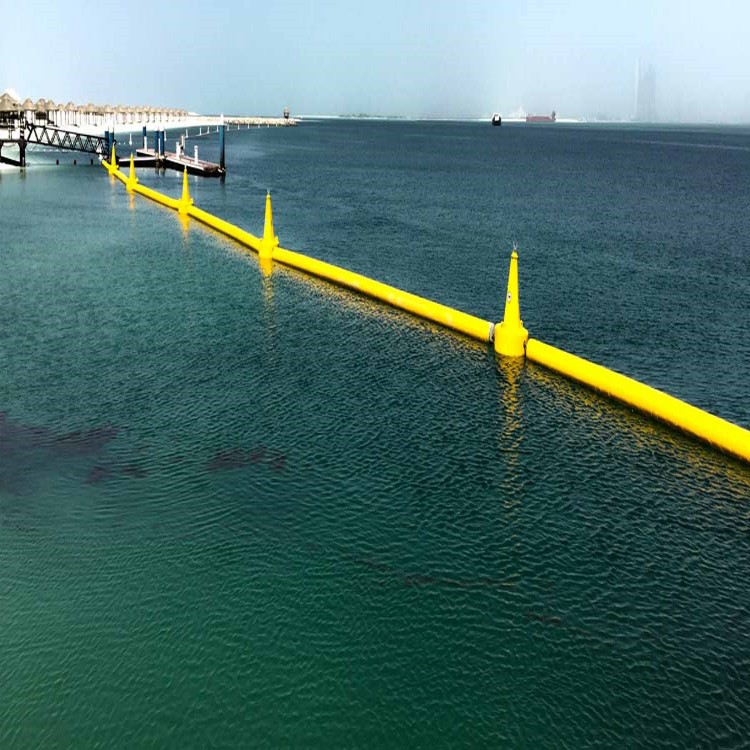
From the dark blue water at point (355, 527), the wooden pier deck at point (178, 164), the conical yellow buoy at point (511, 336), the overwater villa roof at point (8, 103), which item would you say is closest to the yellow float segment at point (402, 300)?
the dark blue water at point (355, 527)

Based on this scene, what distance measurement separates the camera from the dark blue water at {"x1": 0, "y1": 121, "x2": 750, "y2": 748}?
7.91 m

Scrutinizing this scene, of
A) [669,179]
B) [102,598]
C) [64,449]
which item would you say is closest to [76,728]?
[102,598]

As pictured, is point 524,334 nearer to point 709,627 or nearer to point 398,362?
point 398,362

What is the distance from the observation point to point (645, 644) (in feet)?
29.1

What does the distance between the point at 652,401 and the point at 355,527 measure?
23.1 ft

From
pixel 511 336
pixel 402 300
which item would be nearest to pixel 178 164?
pixel 402 300

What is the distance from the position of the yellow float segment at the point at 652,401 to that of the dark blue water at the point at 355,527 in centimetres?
31

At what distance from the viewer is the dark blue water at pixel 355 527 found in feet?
26.0

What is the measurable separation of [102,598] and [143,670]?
1.47m

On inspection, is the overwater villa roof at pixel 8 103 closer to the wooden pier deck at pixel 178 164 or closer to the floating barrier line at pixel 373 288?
the wooden pier deck at pixel 178 164

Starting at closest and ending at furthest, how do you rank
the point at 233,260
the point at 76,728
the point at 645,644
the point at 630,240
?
the point at 76,728, the point at 645,644, the point at 233,260, the point at 630,240

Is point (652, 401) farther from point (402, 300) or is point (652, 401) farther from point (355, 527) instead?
point (402, 300)

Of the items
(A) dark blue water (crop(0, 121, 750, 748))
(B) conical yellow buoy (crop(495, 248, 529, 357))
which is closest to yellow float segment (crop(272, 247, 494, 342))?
(A) dark blue water (crop(0, 121, 750, 748))

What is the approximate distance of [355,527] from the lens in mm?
11180
